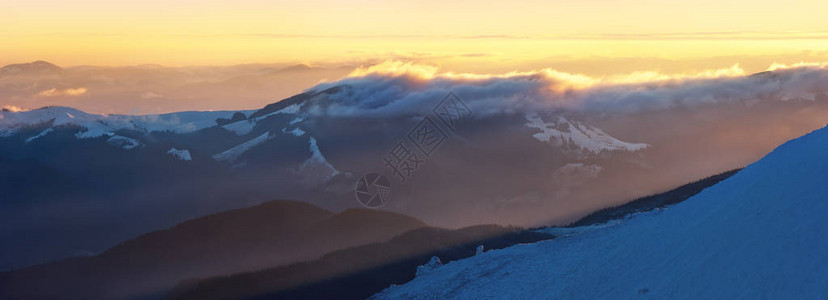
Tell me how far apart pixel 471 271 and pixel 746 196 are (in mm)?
25843

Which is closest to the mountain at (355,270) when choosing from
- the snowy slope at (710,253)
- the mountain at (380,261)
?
the mountain at (380,261)

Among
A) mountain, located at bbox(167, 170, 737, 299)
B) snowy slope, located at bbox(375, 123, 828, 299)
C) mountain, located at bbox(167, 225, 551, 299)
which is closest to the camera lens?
snowy slope, located at bbox(375, 123, 828, 299)

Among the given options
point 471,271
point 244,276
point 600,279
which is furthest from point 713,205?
point 244,276

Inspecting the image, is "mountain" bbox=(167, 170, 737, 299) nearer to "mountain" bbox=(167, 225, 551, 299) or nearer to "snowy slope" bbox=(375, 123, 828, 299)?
"mountain" bbox=(167, 225, 551, 299)

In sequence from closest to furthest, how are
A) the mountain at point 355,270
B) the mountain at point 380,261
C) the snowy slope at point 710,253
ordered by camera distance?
the snowy slope at point 710,253, the mountain at point 355,270, the mountain at point 380,261

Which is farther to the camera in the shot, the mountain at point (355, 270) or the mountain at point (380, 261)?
the mountain at point (380, 261)

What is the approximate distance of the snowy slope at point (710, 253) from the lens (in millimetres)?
42438

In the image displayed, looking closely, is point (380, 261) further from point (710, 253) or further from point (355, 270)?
point (710, 253)

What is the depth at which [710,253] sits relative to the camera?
156ft

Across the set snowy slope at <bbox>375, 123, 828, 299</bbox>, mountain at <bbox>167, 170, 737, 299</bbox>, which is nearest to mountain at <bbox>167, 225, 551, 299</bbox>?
mountain at <bbox>167, 170, 737, 299</bbox>

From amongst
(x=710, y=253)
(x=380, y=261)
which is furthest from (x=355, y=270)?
(x=710, y=253)

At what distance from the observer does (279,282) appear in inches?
4156

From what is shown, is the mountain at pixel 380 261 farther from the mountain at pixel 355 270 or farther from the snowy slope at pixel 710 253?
the snowy slope at pixel 710 253

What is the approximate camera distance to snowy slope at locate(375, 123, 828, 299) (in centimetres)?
4244
